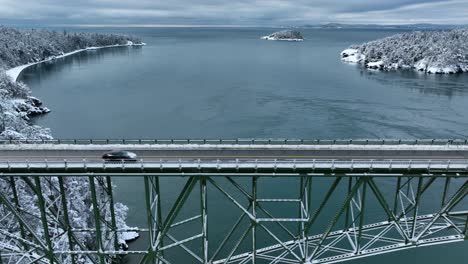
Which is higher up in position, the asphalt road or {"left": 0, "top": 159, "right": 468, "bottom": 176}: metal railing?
{"left": 0, "top": 159, "right": 468, "bottom": 176}: metal railing

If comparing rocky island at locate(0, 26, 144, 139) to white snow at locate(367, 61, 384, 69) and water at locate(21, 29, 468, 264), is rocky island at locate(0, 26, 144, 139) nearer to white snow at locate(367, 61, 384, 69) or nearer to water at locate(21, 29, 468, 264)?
water at locate(21, 29, 468, 264)

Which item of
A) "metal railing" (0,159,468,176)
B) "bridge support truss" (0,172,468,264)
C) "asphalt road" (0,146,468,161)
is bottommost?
"bridge support truss" (0,172,468,264)

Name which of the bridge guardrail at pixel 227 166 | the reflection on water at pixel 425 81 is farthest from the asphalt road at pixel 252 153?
the reflection on water at pixel 425 81

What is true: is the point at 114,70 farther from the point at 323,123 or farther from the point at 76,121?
the point at 323,123

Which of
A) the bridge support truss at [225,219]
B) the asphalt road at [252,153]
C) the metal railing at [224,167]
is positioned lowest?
the bridge support truss at [225,219]

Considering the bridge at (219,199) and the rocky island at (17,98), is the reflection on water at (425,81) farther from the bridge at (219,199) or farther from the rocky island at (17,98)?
the rocky island at (17,98)

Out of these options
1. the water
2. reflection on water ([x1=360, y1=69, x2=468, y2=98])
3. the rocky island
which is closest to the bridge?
the water
